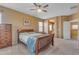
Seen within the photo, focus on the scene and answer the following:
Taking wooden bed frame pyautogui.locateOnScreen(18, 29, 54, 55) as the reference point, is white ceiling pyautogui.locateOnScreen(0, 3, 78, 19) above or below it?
above

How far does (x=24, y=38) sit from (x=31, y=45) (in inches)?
10.2

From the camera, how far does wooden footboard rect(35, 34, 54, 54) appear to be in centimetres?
251

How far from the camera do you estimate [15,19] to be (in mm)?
2652

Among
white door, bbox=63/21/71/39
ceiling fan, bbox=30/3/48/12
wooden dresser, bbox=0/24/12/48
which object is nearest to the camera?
ceiling fan, bbox=30/3/48/12

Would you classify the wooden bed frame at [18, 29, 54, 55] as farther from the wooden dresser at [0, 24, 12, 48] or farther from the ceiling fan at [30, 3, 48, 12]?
the ceiling fan at [30, 3, 48, 12]

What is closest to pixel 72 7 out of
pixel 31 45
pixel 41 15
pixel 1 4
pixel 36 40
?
pixel 41 15

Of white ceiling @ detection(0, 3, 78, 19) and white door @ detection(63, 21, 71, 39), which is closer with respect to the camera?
white ceiling @ detection(0, 3, 78, 19)

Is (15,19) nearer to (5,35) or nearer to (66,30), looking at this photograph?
(5,35)

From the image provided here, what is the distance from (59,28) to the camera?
2.79 m

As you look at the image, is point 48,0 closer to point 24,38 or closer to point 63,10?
point 63,10

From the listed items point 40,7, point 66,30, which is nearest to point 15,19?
point 40,7

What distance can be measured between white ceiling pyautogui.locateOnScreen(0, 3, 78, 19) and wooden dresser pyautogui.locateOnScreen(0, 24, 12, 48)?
487 mm

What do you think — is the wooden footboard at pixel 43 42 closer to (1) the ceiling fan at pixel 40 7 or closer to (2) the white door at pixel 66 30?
(2) the white door at pixel 66 30

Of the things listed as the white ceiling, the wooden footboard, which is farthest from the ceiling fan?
the wooden footboard
